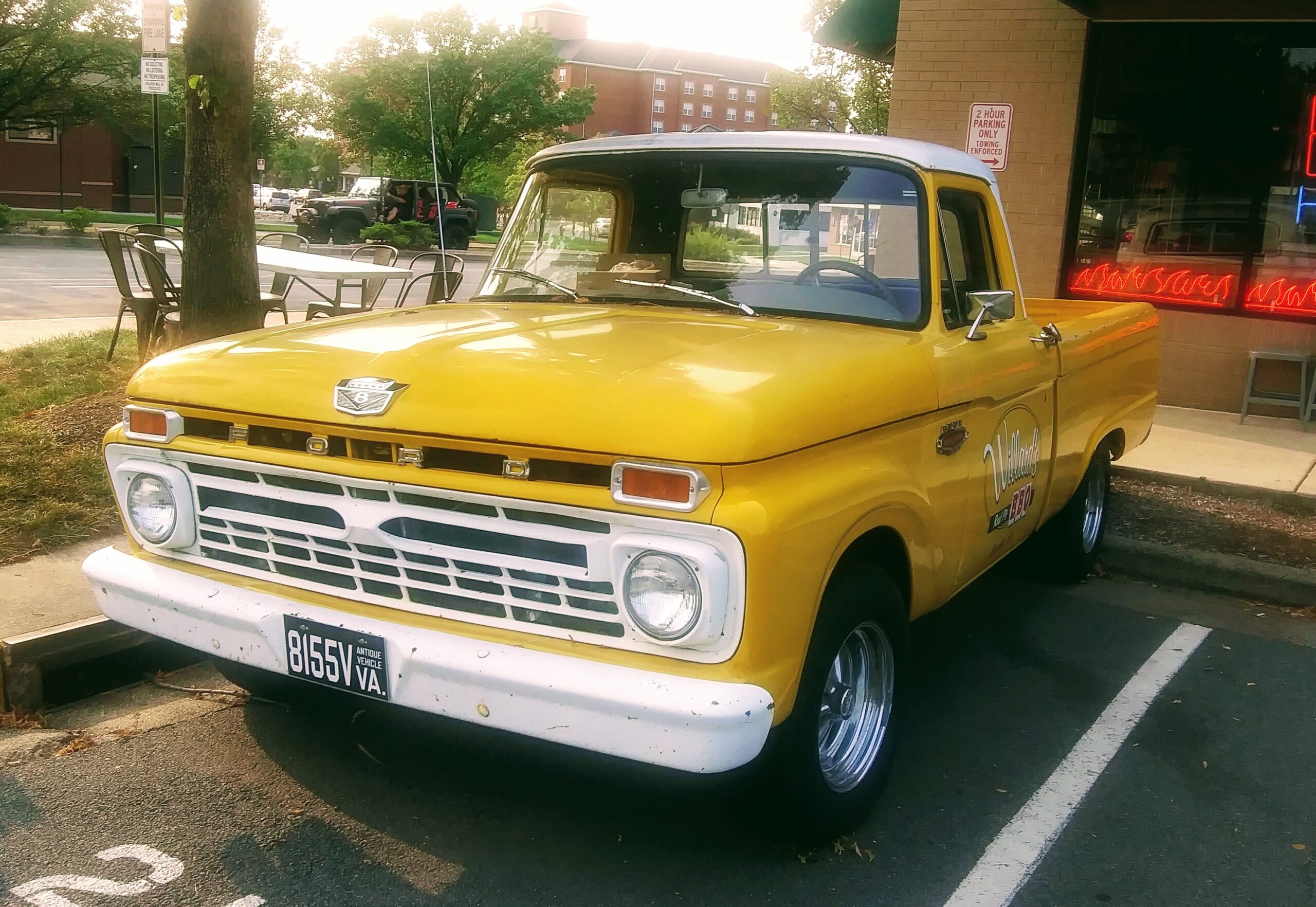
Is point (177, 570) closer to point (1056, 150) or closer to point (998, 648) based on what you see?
point (998, 648)

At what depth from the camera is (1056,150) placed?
9.60 metres


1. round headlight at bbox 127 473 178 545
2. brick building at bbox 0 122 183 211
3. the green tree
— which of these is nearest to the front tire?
round headlight at bbox 127 473 178 545

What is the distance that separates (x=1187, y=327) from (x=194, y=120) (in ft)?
24.2

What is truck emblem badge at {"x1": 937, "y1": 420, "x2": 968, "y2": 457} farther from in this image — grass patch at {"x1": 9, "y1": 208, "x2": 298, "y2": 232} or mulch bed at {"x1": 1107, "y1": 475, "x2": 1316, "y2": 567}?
grass patch at {"x1": 9, "y1": 208, "x2": 298, "y2": 232}

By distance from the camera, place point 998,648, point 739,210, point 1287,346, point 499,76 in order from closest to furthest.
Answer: point 739,210
point 998,648
point 1287,346
point 499,76

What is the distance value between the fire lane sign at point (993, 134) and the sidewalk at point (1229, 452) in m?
2.45

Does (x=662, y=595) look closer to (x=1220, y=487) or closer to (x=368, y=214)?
(x=1220, y=487)

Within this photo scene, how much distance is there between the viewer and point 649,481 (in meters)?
2.58

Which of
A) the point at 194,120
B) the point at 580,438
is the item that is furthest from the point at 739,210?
the point at 194,120

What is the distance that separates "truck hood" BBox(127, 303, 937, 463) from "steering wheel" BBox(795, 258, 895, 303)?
206 mm

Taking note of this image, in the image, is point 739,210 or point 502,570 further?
point 739,210

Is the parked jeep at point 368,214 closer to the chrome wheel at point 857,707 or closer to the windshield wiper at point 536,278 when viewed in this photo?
the windshield wiper at point 536,278

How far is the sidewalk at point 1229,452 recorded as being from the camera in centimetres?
713

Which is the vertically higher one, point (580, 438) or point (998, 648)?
point (580, 438)
